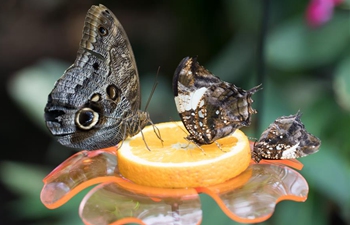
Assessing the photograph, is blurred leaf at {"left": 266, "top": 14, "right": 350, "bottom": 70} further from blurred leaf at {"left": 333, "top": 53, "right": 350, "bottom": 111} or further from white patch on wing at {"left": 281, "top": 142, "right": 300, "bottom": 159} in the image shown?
white patch on wing at {"left": 281, "top": 142, "right": 300, "bottom": 159}

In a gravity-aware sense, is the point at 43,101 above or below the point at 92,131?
below

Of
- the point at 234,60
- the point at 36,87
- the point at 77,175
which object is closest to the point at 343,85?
the point at 234,60

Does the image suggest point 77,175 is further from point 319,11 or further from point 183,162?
point 319,11

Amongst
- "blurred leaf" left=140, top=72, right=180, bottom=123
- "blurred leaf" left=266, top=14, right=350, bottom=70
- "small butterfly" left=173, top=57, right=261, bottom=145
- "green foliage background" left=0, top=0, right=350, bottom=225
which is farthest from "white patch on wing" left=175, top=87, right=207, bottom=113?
"blurred leaf" left=140, top=72, right=180, bottom=123

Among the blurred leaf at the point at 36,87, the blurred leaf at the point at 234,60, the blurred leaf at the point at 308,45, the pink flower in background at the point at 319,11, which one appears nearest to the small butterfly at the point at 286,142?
the pink flower in background at the point at 319,11

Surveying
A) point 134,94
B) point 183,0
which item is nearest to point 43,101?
point 183,0

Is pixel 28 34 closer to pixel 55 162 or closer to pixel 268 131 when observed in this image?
pixel 55 162
